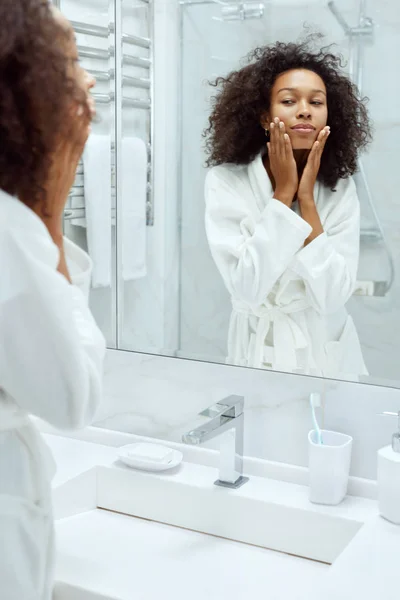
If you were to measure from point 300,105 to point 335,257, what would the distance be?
0.89 feet

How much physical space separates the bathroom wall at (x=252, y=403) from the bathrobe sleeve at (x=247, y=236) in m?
0.17

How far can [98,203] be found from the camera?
1446mm

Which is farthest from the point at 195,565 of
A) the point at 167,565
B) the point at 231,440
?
the point at 231,440

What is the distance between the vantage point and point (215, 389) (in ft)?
4.45

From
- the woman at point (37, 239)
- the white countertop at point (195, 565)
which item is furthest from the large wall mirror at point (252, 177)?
the woman at point (37, 239)

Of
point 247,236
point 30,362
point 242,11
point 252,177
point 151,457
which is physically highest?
point 242,11

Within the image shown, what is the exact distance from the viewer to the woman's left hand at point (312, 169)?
47.7 inches

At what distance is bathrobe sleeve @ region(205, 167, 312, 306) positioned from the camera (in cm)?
124

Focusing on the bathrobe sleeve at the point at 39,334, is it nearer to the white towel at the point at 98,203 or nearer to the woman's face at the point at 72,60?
the woman's face at the point at 72,60

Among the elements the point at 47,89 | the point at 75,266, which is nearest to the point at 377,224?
the point at 75,266

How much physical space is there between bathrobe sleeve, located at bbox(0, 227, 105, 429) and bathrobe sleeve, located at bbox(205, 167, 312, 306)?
608 mm

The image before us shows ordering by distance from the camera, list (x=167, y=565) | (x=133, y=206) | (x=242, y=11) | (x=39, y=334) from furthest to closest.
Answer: (x=133, y=206) → (x=242, y=11) → (x=167, y=565) → (x=39, y=334)

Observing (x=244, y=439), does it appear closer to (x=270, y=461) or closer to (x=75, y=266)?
(x=270, y=461)

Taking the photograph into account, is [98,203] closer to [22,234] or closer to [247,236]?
[247,236]
